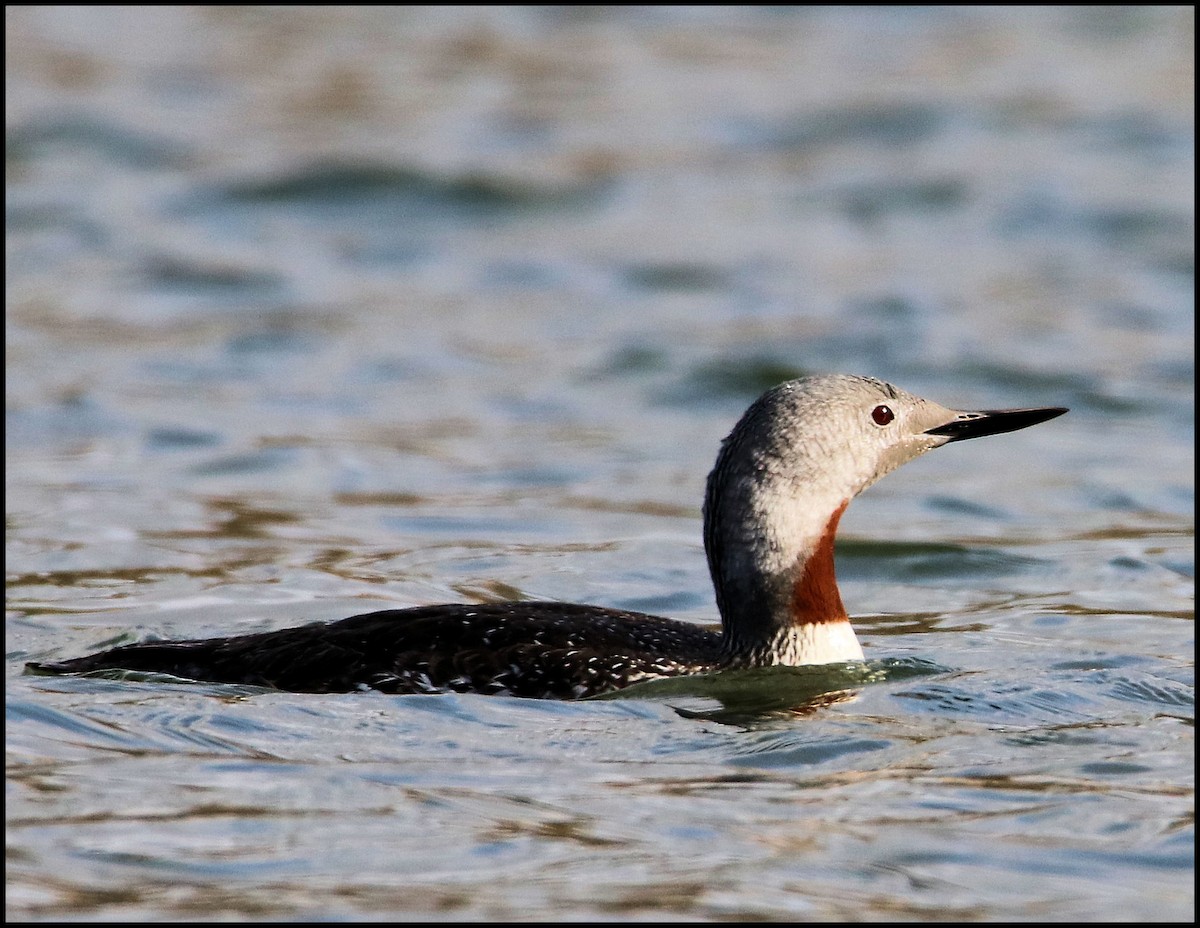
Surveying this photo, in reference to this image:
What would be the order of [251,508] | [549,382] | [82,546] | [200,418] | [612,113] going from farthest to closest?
[612,113]
[549,382]
[200,418]
[251,508]
[82,546]

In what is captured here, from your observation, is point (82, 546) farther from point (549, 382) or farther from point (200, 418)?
point (549, 382)

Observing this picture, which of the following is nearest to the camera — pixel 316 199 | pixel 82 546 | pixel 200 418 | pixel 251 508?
pixel 82 546

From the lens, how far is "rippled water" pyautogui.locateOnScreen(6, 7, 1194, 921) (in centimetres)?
524

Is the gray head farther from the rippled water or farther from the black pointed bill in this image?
the black pointed bill

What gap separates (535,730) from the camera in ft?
19.9

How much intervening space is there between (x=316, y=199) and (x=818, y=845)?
1248cm

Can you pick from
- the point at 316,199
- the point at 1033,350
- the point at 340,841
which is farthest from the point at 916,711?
the point at 316,199

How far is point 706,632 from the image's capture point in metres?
6.72

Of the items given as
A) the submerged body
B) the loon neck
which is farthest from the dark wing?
the loon neck

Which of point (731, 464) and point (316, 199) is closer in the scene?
point (731, 464)

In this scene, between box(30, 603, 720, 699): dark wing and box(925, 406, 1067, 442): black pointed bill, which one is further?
box(925, 406, 1067, 442): black pointed bill

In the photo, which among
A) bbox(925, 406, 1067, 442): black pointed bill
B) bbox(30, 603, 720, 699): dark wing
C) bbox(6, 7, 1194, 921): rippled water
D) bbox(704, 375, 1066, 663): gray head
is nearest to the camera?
bbox(6, 7, 1194, 921): rippled water

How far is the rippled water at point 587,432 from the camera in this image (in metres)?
5.24

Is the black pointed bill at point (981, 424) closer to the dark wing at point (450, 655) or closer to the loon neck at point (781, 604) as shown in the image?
the loon neck at point (781, 604)
